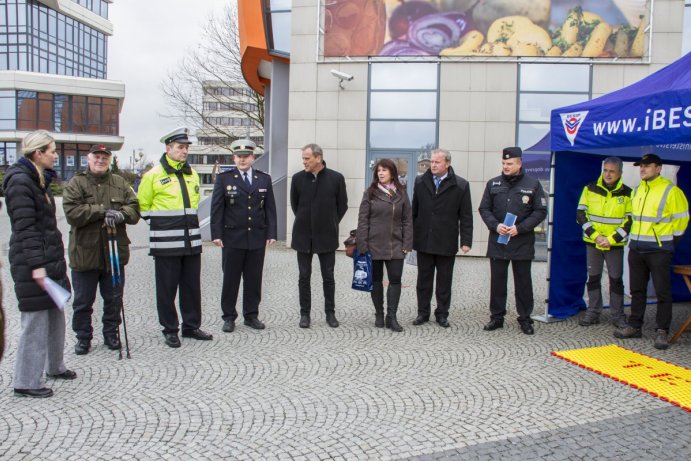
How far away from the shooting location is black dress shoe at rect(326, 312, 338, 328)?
673 cm

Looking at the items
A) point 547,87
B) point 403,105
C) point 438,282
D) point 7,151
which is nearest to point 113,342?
point 438,282

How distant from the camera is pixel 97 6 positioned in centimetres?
6806

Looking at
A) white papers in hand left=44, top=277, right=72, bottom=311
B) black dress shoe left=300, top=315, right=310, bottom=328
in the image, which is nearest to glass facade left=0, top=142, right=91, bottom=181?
black dress shoe left=300, top=315, right=310, bottom=328

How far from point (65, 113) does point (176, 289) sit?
5538 centimetres

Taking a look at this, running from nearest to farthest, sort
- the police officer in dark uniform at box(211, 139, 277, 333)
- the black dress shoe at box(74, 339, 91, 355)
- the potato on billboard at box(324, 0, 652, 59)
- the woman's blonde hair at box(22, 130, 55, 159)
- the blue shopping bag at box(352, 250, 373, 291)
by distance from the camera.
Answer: the woman's blonde hair at box(22, 130, 55, 159), the black dress shoe at box(74, 339, 91, 355), the police officer in dark uniform at box(211, 139, 277, 333), the blue shopping bag at box(352, 250, 373, 291), the potato on billboard at box(324, 0, 652, 59)

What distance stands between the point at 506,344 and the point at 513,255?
1.03 meters

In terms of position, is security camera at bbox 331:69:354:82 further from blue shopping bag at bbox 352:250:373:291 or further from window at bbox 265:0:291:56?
blue shopping bag at bbox 352:250:373:291

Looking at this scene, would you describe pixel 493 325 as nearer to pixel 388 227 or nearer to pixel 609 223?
pixel 388 227

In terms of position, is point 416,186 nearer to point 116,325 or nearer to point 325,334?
point 325,334

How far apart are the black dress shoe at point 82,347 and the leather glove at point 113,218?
1.14m

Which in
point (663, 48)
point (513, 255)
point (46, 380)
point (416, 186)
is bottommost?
point (46, 380)

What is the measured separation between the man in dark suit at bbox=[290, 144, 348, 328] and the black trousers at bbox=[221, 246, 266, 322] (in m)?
0.49

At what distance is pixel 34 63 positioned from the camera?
190 feet

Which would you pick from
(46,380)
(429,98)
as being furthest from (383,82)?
(46,380)
